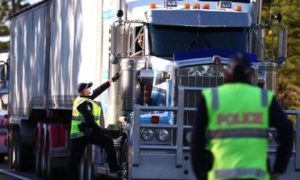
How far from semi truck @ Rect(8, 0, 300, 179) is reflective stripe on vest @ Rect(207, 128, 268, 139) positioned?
5.88 meters

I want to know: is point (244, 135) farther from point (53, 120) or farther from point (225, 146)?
point (53, 120)

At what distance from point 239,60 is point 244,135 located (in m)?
0.53

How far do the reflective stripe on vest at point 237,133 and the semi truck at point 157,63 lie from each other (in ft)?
19.3

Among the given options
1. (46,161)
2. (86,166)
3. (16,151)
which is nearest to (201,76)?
(86,166)

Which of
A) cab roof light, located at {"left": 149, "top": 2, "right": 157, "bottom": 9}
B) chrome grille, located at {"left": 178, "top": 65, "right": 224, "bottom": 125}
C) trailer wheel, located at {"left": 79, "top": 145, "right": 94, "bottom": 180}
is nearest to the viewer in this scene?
chrome grille, located at {"left": 178, "top": 65, "right": 224, "bottom": 125}

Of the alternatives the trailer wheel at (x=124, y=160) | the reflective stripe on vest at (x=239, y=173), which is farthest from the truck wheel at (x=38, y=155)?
the reflective stripe on vest at (x=239, y=173)

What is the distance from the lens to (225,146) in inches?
263

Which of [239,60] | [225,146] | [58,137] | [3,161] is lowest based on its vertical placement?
[3,161]

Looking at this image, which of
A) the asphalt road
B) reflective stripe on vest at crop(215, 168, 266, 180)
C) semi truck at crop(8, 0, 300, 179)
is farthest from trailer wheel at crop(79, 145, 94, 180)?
reflective stripe on vest at crop(215, 168, 266, 180)

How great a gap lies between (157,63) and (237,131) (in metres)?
7.70

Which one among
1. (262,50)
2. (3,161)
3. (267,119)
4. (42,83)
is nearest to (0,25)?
(3,161)

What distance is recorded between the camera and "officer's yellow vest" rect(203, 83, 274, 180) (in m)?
6.64

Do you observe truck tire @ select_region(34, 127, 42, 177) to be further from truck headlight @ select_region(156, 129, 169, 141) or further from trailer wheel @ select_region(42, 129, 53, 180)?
truck headlight @ select_region(156, 129, 169, 141)

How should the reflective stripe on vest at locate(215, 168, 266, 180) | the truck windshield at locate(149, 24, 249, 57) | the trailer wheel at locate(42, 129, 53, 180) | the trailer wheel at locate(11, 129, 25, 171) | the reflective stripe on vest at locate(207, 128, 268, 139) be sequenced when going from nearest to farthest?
the reflective stripe on vest at locate(215, 168, 266, 180) < the reflective stripe on vest at locate(207, 128, 268, 139) < the truck windshield at locate(149, 24, 249, 57) < the trailer wheel at locate(42, 129, 53, 180) < the trailer wheel at locate(11, 129, 25, 171)
